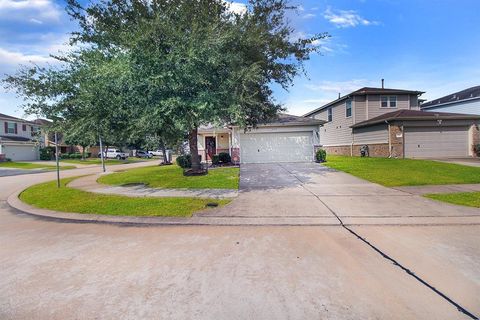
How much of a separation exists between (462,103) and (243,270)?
38.8m

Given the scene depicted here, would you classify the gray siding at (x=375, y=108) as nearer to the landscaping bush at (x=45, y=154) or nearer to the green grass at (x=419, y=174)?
the green grass at (x=419, y=174)

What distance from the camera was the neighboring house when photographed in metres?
31.0

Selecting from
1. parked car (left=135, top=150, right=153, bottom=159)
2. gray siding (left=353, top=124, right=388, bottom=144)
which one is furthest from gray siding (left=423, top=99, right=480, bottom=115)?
parked car (left=135, top=150, right=153, bottom=159)

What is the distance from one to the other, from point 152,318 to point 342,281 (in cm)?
235

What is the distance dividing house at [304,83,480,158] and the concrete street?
647 inches

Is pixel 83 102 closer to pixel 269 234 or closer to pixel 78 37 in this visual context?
pixel 78 37

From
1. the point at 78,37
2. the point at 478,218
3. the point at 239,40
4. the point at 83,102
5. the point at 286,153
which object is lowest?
the point at 478,218

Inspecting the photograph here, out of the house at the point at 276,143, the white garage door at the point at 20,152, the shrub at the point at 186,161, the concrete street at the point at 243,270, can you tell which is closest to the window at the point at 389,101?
the house at the point at 276,143

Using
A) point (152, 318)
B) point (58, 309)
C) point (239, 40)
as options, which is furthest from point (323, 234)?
point (239, 40)

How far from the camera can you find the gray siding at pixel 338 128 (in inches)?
1124

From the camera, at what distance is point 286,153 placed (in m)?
21.2

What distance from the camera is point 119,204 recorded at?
28.4 ft

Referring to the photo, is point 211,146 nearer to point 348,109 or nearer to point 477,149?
point 348,109

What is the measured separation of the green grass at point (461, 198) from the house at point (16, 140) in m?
42.4
